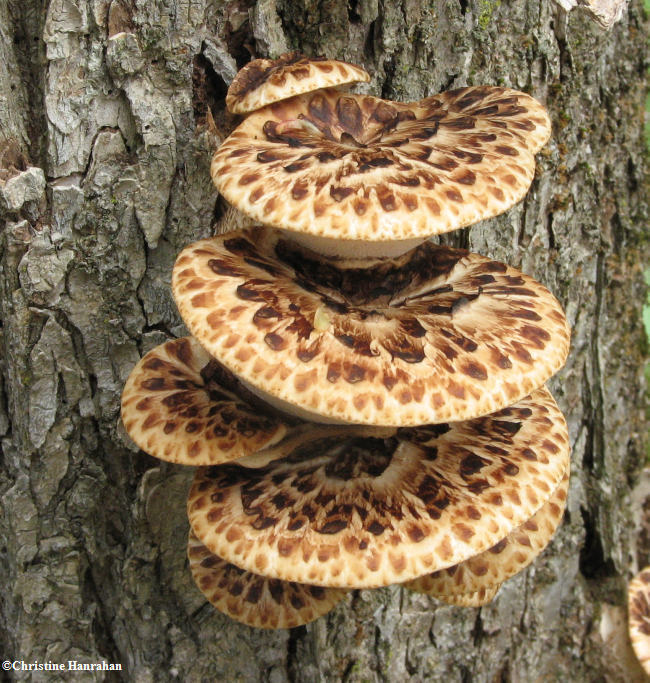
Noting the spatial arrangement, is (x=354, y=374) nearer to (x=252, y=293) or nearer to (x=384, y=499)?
(x=252, y=293)

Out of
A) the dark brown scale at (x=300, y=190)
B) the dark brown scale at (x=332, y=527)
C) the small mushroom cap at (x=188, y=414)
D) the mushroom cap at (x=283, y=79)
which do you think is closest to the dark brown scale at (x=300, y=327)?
the dark brown scale at (x=300, y=190)

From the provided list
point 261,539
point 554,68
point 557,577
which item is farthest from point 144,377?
point 557,577

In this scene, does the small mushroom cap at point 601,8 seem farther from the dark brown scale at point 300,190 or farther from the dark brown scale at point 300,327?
the dark brown scale at point 300,327

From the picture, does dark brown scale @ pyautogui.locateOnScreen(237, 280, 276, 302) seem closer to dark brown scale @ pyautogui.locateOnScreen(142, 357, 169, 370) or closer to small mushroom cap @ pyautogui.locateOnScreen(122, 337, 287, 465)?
small mushroom cap @ pyautogui.locateOnScreen(122, 337, 287, 465)

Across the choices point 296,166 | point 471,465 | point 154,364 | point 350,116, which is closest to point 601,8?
point 350,116

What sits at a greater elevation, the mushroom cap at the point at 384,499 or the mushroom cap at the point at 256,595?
the mushroom cap at the point at 384,499

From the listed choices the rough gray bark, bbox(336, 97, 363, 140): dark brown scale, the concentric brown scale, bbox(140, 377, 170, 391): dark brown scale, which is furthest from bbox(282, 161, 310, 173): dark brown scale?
the concentric brown scale
